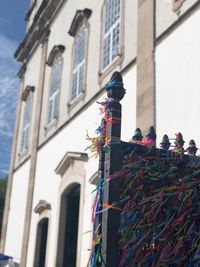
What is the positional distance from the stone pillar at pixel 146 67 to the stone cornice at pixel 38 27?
6620 mm

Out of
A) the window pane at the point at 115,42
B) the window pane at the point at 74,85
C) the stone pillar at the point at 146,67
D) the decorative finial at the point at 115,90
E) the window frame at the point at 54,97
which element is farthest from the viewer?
the window frame at the point at 54,97

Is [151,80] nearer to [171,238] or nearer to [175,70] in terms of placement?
[175,70]

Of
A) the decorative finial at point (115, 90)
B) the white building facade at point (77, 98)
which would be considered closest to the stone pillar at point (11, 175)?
the white building facade at point (77, 98)

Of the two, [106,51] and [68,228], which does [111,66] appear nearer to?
[106,51]

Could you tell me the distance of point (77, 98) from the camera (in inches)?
474

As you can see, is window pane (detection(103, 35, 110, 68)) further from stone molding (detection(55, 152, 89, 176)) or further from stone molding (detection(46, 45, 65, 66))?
stone molding (detection(46, 45, 65, 66))

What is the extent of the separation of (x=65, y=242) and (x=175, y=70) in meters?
5.73

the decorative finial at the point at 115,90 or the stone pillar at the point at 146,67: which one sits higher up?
the stone pillar at the point at 146,67

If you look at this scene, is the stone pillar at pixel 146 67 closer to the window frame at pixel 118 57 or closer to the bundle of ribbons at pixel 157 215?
the window frame at pixel 118 57

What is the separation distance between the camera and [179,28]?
25.3 ft

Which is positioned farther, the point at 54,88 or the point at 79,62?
the point at 54,88

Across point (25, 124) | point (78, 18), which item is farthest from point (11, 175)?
point (78, 18)

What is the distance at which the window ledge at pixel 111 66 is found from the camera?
32.5 ft

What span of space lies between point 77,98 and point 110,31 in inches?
78.8
